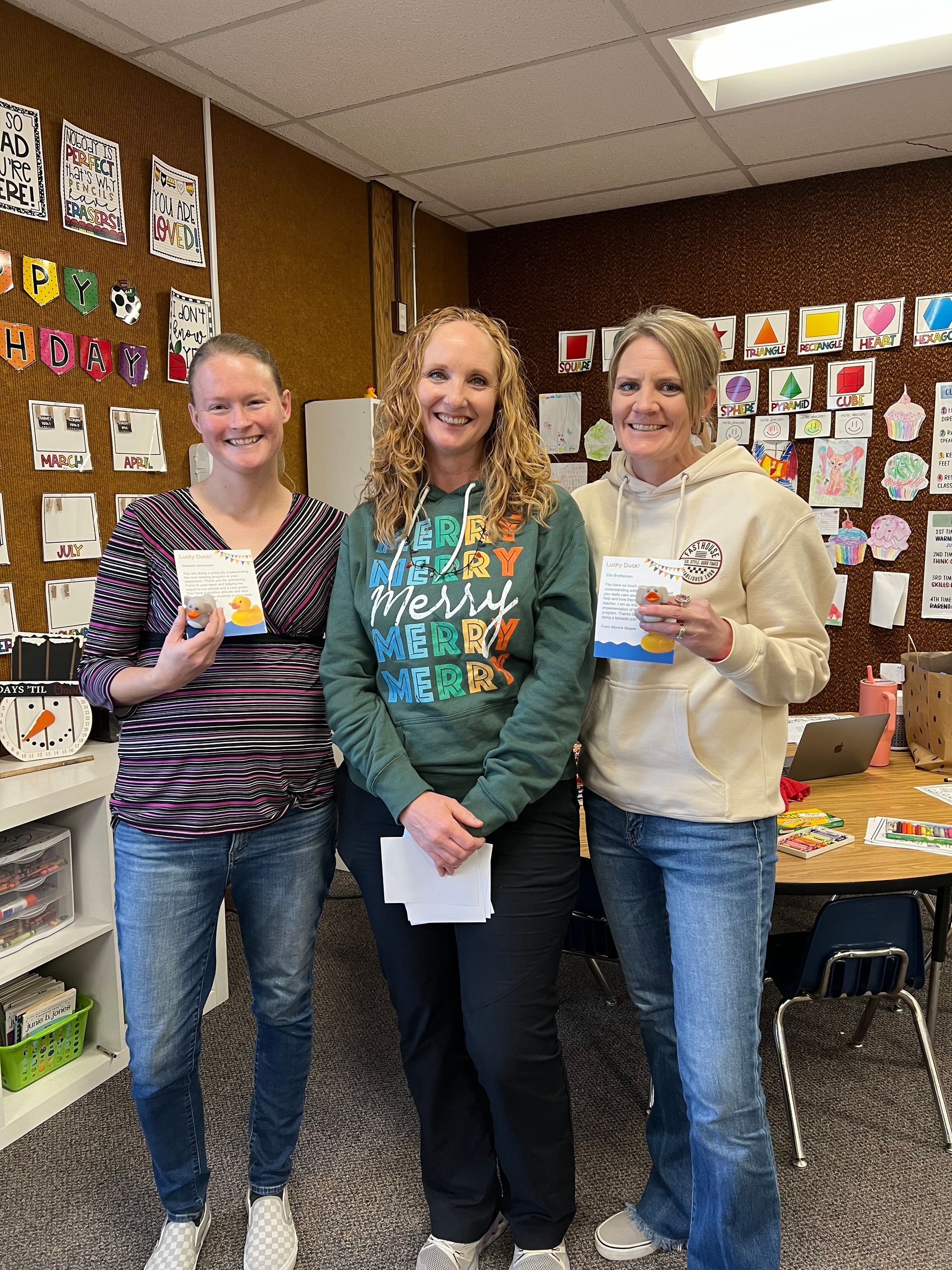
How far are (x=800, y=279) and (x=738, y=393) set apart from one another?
0.50 m

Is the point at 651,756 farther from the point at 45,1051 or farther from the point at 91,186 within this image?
the point at 91,186

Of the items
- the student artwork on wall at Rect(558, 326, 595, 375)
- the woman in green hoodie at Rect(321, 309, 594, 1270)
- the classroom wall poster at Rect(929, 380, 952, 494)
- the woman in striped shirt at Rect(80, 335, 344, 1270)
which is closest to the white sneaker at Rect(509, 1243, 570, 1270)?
the woman in green hoodie at Rect(321, 309, 594, 1270)

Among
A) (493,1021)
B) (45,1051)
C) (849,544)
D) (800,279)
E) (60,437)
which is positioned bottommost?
(45,1051)

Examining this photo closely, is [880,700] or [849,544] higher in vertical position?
[849,544]

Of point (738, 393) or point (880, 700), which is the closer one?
point (880, 700)

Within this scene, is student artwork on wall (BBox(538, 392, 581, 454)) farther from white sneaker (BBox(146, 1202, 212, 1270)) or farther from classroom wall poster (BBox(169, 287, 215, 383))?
white sneaker (BBox(146, 1202, 212, 1270))

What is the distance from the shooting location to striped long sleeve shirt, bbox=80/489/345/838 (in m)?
1.50

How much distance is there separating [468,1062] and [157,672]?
0.85 metres

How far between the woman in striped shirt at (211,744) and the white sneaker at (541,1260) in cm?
58

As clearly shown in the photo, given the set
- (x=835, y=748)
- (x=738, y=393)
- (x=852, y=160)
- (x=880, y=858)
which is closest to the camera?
(x=880, y=858)

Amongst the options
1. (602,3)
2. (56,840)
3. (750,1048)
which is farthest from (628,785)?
(602,3)

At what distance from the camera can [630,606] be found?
4.50 ft

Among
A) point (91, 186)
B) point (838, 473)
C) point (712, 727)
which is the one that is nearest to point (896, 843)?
point (712, 727)

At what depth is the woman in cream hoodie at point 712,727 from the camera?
55.2 inches
